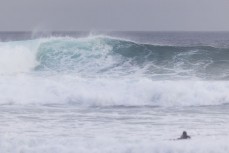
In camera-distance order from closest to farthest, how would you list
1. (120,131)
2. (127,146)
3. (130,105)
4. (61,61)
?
(127,146), (120,131), (130,105), (61,61)

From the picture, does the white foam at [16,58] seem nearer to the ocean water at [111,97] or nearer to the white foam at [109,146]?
the ocean water at [111,97]

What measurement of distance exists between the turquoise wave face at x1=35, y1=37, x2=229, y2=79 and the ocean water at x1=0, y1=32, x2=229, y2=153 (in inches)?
1.6

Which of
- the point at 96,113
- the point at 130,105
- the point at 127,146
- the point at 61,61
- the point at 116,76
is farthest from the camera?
the point at 61,61

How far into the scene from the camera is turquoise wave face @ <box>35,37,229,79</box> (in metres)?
19.7

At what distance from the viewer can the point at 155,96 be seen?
51.2 ft

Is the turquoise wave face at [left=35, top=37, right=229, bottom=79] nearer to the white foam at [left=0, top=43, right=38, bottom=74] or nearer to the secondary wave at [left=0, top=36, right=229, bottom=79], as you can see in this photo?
the secondary wave at [left=0, top=36, right=229, bottom=79]

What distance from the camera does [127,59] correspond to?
71.5ft

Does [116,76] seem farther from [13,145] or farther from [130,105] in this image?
[13,145]

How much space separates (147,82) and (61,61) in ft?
20.9

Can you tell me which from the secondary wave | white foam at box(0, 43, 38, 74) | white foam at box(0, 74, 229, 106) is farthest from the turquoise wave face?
white foam at box(0, 74, 229, 106)

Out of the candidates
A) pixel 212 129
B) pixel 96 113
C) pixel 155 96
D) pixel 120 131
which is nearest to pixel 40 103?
pixel 96 113

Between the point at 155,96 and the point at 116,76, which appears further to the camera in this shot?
the point at 116,76

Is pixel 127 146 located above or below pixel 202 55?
below

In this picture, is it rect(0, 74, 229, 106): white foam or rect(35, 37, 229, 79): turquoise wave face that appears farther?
rect(35, 37, 229, 79): turquoise wave face
